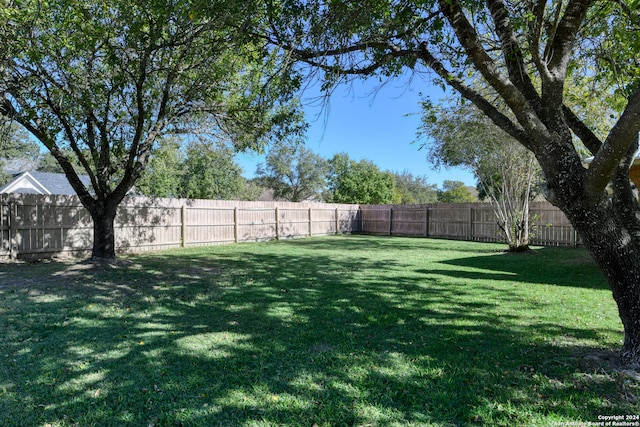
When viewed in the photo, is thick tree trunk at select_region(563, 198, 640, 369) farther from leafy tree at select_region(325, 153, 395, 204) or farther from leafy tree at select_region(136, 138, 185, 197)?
leafy tree at select_region(325, 153, 395, 204)

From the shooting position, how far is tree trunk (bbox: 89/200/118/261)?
8.66 meters

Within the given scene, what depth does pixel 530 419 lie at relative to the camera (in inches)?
89.4

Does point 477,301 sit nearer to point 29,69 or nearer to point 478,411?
point 478,411

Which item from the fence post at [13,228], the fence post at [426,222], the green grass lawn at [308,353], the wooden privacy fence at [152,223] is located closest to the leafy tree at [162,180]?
the wooden privacy fence at [152,223]

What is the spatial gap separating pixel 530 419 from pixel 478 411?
30cm

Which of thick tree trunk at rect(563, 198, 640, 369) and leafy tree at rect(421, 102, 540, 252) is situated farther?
leafy tree at rect(421, 102, 540, 252)

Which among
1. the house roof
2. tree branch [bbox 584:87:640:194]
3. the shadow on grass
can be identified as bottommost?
the shadow on grass

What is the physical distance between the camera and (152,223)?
12.7 metres

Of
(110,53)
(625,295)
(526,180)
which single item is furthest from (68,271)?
(526,180)

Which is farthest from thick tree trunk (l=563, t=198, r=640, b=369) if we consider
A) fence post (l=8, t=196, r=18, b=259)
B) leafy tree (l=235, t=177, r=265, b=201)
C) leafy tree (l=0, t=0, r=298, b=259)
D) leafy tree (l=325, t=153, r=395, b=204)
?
leafy tree (l=235, t=177, r=265, b=201)

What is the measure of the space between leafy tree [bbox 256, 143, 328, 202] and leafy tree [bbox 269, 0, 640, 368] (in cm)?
3270

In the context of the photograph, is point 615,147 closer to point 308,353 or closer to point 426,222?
point 308,353

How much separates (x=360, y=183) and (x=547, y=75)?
95.6 feet

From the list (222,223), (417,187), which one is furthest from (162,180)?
(417,187)
